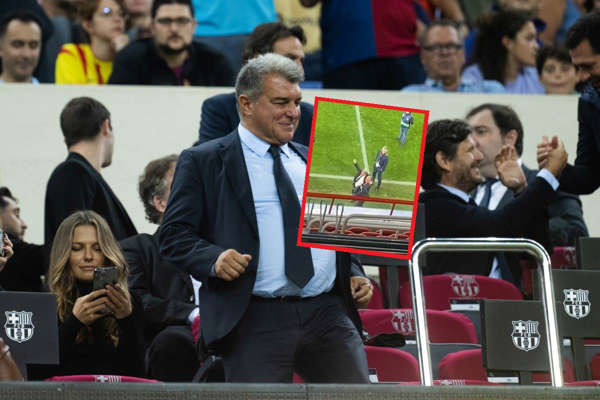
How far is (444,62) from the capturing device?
9.57m

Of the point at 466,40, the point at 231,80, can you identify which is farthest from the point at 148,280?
the point at 466,40

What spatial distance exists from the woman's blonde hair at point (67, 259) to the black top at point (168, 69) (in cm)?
297


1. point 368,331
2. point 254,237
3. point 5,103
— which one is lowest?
point 368,331

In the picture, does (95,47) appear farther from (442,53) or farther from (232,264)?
(232,264)

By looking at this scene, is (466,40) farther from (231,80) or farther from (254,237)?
(254,237)

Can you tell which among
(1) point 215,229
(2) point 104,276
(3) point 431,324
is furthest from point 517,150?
(1) point 215,229

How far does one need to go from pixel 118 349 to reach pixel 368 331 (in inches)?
47.6

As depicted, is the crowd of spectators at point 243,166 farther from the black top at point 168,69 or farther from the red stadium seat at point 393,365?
the red stadium seat at point 393,365

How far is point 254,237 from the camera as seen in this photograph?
16.6 ft

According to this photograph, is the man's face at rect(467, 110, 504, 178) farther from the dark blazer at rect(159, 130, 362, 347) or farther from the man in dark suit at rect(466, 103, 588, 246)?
the dark blazer at rect(159, 130, 362, 347)

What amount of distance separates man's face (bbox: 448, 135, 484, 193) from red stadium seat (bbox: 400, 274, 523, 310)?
45cm

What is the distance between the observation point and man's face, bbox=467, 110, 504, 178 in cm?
811

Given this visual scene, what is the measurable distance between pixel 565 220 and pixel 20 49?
3.65m

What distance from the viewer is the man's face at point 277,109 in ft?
17.2
